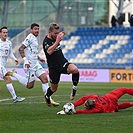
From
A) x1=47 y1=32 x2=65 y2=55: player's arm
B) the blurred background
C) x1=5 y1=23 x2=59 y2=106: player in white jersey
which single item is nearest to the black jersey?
x1=47 y1=32 x2=65 y2=55: player's arm

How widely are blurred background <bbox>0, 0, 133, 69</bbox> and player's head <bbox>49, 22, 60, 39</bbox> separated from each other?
20.6 m

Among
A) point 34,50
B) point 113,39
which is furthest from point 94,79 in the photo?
point 34,50

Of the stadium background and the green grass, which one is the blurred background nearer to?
the stadium background

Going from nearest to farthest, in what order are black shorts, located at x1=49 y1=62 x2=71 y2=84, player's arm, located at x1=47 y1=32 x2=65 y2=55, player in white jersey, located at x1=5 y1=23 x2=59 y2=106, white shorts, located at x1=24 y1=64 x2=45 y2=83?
1. player's arm, located at x1=47 y1=32 x2=65 y2=55
2. black shorts, located at x1=49 y1=62 x2=71 y2=84
3. player in white jersey, located at x1=5 y1=23 x2=59 y2=106
4. white shorts, located at x1=24 y1=64 x2=45 y2=83

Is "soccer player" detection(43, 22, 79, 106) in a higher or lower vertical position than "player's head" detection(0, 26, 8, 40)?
lower

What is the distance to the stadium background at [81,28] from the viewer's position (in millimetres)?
35250

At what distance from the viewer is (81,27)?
37.9 meters

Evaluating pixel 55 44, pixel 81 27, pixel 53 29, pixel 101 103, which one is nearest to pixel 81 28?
pixel 81 27

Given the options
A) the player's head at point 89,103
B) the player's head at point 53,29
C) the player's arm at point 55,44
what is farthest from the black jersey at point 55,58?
the player's head at point 89,103

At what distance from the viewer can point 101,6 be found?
127ft

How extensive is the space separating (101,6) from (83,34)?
8.62ft

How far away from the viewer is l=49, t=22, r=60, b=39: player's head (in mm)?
12422

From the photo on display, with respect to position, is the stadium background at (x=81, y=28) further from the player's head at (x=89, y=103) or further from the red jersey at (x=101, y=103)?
the player's head at (x=89, y=103)

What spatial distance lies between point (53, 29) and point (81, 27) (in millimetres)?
25547
